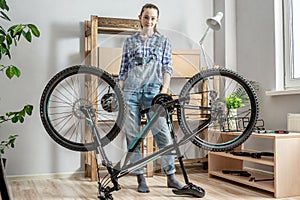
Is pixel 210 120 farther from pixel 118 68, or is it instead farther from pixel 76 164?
pixel 76 164

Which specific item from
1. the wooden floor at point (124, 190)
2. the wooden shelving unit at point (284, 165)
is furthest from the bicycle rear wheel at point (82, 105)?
the wooden shelving unit at point (284, 165)

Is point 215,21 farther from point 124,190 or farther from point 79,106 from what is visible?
point 79,106

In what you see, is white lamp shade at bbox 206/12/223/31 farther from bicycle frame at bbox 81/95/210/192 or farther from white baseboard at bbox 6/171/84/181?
white baseboard at bbox 6/171/84/181

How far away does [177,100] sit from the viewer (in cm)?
191

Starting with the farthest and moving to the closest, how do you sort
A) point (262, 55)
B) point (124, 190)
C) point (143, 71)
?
point (262, 55) → point (124, 190) → point (143, 71)

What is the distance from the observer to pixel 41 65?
340cm

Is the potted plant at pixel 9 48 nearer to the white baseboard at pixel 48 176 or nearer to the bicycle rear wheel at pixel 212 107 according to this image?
the white baseboard at pixel 48 176

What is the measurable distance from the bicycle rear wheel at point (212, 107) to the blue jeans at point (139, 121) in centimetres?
16

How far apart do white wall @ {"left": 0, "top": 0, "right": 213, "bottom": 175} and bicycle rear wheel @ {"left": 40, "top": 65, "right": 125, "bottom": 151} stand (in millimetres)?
1478

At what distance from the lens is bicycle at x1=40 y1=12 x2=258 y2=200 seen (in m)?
1.84

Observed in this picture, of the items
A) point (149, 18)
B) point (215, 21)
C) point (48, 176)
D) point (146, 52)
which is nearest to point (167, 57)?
point (146, 52)

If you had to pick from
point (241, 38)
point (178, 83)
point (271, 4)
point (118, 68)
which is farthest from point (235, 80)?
point (241, 38)

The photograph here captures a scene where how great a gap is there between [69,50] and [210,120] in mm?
1976

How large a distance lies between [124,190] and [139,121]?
3.44 ft
